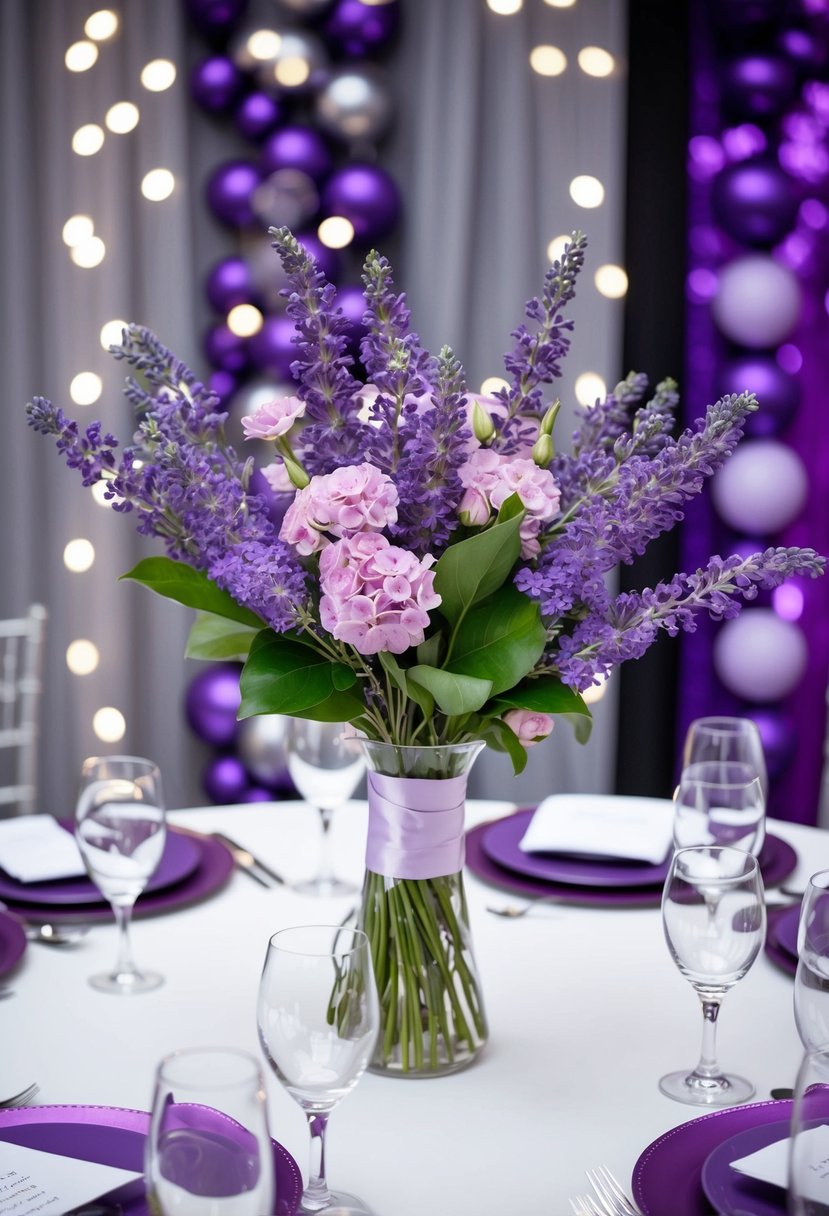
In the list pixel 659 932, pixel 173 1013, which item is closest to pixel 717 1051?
pixel 659 932

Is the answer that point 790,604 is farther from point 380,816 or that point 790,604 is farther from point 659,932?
A: point 380,816

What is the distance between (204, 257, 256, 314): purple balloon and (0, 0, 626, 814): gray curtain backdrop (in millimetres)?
122

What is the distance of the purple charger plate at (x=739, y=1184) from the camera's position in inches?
32.3

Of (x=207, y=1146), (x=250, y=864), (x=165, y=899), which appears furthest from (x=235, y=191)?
(x=207, y=1146)

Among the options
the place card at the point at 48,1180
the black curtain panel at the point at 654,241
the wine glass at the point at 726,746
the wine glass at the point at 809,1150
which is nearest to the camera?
the wine glass at the point at 809,1150

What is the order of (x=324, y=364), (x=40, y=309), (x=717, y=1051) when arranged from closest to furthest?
1. (x=324, y=364)
2. (x=717, y=1051)
3. (x=40, y=309)

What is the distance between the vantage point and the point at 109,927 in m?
1.36

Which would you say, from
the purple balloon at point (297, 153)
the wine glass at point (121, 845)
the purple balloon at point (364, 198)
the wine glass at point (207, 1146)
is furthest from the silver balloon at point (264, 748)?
the wine glass at point (207, 1146)

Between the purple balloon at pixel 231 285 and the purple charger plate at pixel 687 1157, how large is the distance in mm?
2522

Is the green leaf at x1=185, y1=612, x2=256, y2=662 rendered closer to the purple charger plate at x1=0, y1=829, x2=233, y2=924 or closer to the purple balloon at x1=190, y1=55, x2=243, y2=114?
the purple charger plate at x1=0, y1=829, x2=233, y2=924

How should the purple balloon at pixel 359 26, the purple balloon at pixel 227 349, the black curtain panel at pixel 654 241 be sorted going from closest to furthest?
the purple balloon at pixel 359 26 → the purple balloon at pixel 227 349 → the black curtain panel at pixel 654 241

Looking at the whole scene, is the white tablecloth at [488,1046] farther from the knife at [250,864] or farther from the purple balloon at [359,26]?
the purple balloon at [359,26]

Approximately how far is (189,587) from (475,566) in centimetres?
24

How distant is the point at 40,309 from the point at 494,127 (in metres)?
1.23
